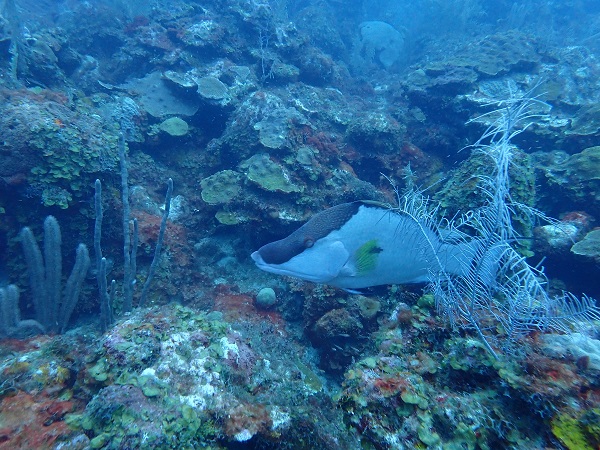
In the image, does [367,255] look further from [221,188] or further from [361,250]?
[221,188]

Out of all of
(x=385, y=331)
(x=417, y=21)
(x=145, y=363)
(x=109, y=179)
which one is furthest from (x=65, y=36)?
(x=417, y=21)

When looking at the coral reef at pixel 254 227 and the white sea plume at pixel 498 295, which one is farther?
the white sea plume at pixel 498 295

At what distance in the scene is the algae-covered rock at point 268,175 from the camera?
15.7 feet

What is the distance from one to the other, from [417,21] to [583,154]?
64.7 feet

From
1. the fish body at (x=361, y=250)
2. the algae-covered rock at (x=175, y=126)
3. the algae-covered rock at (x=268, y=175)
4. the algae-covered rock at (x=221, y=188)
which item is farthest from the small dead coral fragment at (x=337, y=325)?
the algae-covered rock at (x=175, y=126)

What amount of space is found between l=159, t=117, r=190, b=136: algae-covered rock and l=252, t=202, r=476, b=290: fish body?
17.1 feet

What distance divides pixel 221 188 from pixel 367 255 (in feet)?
11.7

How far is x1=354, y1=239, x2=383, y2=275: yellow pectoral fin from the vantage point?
256 centimetres

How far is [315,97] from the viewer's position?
8547 millimetres

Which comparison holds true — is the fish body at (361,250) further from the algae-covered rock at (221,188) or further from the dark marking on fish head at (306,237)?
the algae-covered rock at (221,188)

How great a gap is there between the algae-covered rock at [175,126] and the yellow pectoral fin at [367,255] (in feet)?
18.2

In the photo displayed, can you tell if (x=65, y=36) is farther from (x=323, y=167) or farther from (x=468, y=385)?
(x=468, y=385)

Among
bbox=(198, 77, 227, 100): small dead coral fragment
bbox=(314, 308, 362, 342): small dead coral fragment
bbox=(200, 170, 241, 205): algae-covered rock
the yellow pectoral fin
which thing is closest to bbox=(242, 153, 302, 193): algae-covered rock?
bbox=(200, 170, 241, 205): algae-covered rock

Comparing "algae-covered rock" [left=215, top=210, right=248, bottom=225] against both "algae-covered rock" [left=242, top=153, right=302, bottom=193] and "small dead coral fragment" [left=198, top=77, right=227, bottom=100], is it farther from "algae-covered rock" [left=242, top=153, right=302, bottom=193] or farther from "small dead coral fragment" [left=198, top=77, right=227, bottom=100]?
"small dead coral fragment" [left=198, top=77, right=227, bottom=100]
